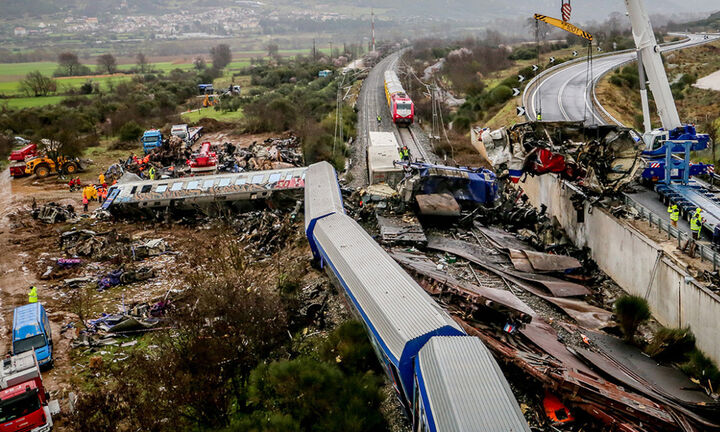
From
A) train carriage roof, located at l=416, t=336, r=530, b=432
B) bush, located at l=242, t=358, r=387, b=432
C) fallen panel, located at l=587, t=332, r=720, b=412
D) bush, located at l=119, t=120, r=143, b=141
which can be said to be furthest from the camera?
bush, located at l=119, t=120, r=143, b=141

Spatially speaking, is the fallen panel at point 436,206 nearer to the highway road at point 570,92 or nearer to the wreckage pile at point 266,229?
the wreckage pile at point 266,229

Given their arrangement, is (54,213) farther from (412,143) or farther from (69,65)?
(69,65)

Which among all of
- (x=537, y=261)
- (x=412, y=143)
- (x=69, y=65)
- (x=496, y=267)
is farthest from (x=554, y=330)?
(x=69, y=65)

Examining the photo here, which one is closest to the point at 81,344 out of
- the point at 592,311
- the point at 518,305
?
the point at 518,305

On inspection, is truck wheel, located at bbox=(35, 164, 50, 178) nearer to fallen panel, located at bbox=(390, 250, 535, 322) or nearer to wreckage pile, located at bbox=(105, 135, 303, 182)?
wreckage pile, located at bbox=(105, 135, 303, 182)

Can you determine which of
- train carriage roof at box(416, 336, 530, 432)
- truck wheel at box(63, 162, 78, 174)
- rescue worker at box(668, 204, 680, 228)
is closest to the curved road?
rescue worker at box(668, 204, 680, 228)

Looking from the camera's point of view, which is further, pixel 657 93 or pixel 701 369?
pixel 657 93

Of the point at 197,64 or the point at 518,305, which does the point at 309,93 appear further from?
the point at 197,64
